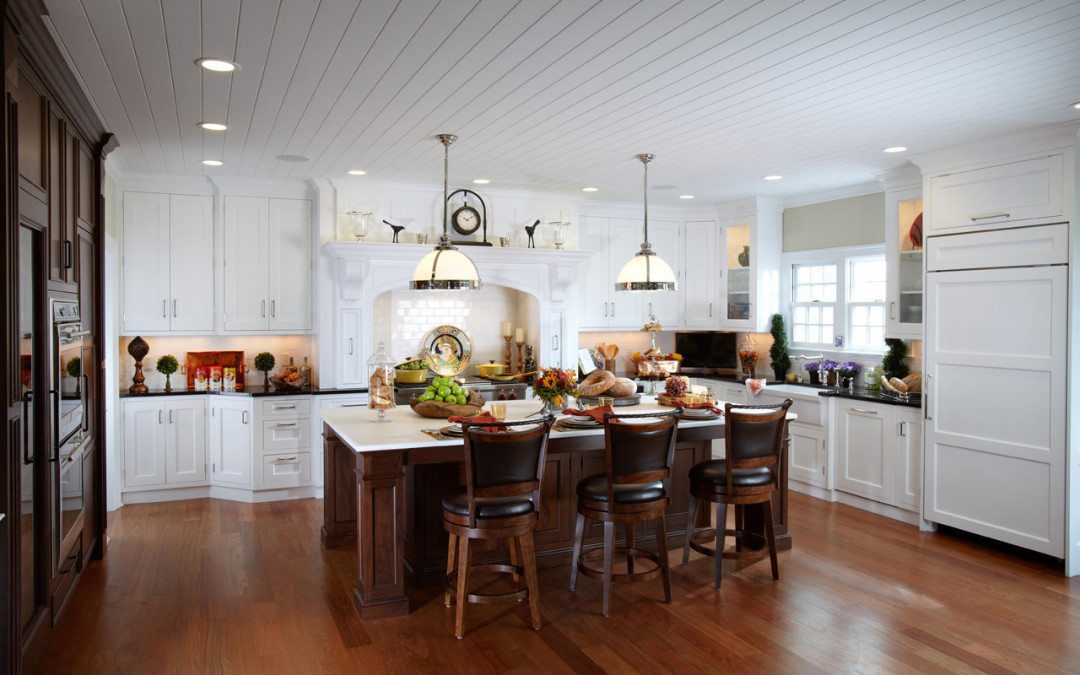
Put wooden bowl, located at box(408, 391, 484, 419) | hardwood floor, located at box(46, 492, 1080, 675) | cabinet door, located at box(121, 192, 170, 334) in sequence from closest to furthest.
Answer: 1. hardwood floor, located at box(46, 492, 1080, 675)
2. wooden bowl, located at box(408, 391, 484, 419)
3. cabinet door, located at box(121, 192, 170, 334)

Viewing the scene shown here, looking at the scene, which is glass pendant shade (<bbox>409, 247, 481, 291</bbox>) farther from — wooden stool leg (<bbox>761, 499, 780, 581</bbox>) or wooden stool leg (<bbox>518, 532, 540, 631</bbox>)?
wooden stool leg (<bbox>761, 499, 780, 581</bbox>)

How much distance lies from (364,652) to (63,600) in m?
1.60

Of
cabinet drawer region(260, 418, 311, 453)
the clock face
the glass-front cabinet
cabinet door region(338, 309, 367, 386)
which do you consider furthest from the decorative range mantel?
the glass-front cabinet

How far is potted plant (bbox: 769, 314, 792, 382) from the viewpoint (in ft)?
22.8

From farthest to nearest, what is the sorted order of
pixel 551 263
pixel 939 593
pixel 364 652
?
1. pixel 551 263
2. pixel 939 593
3. pixel 364 652

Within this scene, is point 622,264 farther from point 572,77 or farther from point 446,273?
point 572,77

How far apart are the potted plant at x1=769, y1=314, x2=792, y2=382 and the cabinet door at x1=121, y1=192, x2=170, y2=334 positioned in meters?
5.23

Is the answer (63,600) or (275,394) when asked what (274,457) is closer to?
(275,394)

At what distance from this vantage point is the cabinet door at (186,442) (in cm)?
599

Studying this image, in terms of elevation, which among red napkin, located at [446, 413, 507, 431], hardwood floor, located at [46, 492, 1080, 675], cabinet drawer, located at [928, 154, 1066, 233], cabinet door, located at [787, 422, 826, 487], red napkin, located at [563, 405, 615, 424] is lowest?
hardwood floor, located at [46, 492, 1080, 675]

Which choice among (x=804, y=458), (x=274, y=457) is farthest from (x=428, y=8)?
(x=804, y=458)

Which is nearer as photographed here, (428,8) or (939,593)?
(428,8)

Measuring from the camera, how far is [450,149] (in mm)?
5023

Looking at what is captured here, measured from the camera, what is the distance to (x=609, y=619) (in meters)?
3.68
